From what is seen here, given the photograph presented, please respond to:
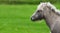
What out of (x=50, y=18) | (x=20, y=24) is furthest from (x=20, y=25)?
(x=50, y=18)

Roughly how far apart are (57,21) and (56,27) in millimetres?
208

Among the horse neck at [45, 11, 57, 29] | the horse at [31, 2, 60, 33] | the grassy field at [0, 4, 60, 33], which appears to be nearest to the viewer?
the horse at [31, 2, 60, 33]

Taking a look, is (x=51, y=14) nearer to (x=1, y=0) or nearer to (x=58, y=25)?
(x=58, y=25)

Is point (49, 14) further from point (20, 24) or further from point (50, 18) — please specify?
point (20, 24)

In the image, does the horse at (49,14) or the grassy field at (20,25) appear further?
the grassy field at (20,25)

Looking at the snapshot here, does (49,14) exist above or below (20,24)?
above

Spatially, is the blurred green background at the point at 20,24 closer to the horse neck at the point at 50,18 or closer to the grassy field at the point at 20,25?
the grassy field at the point at 20,25

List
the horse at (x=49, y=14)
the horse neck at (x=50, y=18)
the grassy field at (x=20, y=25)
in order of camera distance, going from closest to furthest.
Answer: the horse at (x=49, y=14)
the horse neck at (x=50, y=18)
the grassy field at (x=20, y=25)

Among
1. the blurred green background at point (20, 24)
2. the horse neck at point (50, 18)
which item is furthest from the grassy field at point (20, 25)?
the horse neck at point (50, 18)

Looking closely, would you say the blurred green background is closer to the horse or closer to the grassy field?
the grassy field

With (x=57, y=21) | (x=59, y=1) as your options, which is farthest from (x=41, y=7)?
(x=59, y=1)

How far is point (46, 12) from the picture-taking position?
9461mm

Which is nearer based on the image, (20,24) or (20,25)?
(20,25)

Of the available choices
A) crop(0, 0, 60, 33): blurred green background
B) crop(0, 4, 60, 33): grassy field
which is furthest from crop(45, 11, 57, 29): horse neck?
crop(0, 4, 60, 33): grassy field
